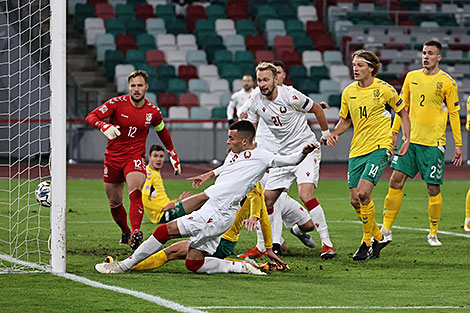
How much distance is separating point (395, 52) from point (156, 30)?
7806 mm

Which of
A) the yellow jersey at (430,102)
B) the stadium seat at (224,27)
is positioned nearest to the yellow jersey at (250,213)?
the yellow jersey at (430,102)

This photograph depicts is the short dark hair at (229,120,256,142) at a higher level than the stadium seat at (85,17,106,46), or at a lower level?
higher

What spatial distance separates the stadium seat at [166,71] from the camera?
25672 millimetres

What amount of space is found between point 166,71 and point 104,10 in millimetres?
3632

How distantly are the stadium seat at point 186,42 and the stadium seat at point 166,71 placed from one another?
4.34 ft

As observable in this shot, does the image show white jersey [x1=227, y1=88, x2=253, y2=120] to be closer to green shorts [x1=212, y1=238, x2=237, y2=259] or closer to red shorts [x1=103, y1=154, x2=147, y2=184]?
red shorts [x1=103, y1=154, x2=147, y2=184]

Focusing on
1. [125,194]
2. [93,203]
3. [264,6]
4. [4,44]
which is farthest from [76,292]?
[264,6]

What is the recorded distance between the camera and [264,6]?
29.4 meters

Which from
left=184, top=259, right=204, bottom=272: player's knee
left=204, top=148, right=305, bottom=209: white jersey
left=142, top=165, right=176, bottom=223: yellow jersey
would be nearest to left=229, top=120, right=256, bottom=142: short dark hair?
left=204, top=148, right=305, bottom=209: white jersey

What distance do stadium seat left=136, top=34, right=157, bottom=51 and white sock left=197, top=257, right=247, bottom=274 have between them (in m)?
Answer: 20.0

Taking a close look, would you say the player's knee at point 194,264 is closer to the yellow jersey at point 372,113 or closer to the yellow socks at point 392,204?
the yellow jersey at point 372,113

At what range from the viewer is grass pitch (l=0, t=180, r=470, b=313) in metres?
5.57

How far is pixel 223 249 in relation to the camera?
287 inches

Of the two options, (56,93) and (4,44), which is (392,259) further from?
(4,44)
